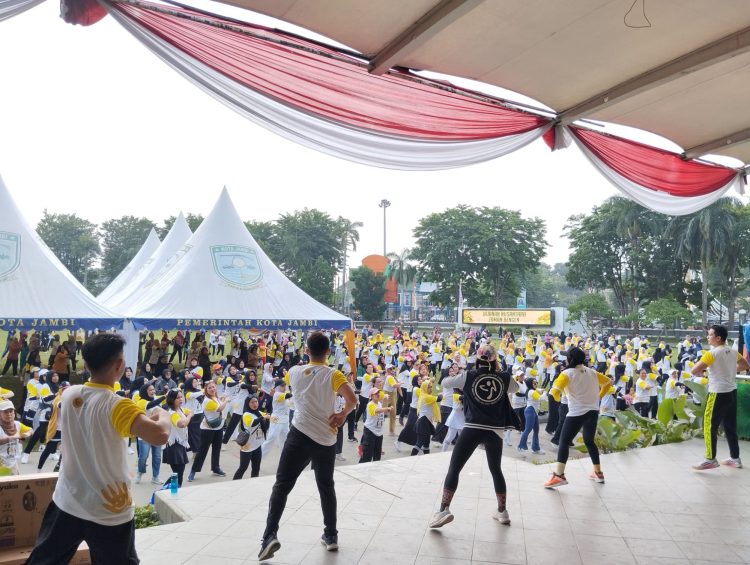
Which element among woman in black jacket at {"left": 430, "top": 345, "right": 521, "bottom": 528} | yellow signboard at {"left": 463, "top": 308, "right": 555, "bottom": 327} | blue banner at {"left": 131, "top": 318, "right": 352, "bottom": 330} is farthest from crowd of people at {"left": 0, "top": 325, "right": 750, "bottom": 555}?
yellow signboard at {"left": 463, "top": 308, "right": 555, "bottom": 327}

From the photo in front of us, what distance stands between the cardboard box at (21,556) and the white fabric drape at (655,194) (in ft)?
14.0

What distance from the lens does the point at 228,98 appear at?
3.25 meters

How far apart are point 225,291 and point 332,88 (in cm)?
1223

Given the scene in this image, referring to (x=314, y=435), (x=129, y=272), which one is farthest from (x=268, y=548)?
(x=129, y=272)

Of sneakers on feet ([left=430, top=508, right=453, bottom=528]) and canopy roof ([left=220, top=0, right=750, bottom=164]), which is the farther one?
sneakers on feet ([left=430, top=508, right=453, bottom=528])

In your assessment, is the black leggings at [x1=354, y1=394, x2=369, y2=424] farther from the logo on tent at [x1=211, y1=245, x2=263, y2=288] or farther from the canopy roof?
the canopy roof

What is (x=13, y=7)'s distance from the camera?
7.83 feet

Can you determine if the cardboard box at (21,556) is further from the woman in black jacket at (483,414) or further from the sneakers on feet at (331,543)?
the woman in black jacket at (483,414)

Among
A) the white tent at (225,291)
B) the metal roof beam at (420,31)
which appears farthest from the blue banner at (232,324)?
the metal roof beam at (420,31)

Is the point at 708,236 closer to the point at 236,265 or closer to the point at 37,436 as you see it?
the point at 236,265

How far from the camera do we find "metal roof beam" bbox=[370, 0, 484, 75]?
9.39 ft

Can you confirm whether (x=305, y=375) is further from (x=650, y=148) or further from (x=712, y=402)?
(x=712, y=402)

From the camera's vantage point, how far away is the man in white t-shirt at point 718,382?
5316 millimetres

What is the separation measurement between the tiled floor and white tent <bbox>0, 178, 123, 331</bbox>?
9318 mm
